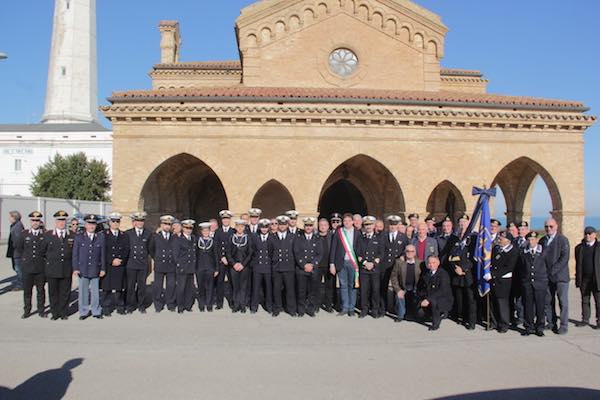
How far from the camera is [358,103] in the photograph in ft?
51.6

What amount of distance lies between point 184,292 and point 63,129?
159 feet

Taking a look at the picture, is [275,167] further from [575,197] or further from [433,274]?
[575,197]

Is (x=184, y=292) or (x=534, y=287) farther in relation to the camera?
(x=184, y=292)

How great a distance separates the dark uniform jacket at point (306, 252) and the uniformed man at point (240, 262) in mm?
990

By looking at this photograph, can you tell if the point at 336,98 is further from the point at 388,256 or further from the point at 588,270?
the point at 588,270

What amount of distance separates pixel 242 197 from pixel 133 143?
3.76m

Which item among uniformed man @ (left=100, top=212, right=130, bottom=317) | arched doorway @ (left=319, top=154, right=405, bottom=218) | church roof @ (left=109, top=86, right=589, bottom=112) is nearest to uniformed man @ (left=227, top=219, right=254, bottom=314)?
uniformed man @ (left=100, top=212, right=130, bottom=317)

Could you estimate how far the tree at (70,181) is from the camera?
4203cm

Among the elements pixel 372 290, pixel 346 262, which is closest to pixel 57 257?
pixel 346 262

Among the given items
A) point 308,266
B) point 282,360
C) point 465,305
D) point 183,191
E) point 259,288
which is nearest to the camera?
point 282,360

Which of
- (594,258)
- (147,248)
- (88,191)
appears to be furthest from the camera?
(88,191)

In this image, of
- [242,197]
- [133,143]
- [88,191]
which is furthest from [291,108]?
[88,191]

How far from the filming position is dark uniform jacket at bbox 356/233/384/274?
9.69 metres

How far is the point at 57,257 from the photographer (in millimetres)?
9148
